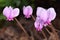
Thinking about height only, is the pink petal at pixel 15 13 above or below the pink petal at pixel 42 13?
above

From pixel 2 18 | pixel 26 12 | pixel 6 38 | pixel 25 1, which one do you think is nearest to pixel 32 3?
pixel 25 1

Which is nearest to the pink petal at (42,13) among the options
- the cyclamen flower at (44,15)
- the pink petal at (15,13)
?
the cyclamen flower at (44,15)

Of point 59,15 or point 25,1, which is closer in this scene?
point 25,1

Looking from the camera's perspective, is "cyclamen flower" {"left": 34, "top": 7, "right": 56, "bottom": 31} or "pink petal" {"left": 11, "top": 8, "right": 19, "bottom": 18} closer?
"cyclamen flower" {"left": 34, "top": 7, "right": 56, "bottom": 31}

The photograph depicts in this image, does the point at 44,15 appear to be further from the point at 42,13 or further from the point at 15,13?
the point at 15,13

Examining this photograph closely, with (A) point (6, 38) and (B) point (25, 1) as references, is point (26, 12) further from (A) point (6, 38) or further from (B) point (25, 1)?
(A) point (6, 38)

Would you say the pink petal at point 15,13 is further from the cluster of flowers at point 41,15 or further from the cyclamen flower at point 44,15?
the cyclamen flower at point 44,15

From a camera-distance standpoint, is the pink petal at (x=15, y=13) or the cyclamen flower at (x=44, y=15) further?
the pink petal at (x=15, y=13)

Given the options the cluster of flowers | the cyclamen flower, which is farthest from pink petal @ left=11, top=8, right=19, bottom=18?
the cyclamen flower

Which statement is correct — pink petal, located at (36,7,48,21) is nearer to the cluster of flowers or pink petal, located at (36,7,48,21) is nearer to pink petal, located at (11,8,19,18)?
the cluster of flowers

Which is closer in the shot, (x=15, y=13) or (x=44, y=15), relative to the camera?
(x=44, y=15)

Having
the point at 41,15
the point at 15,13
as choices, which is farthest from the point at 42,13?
the point at 15,13
